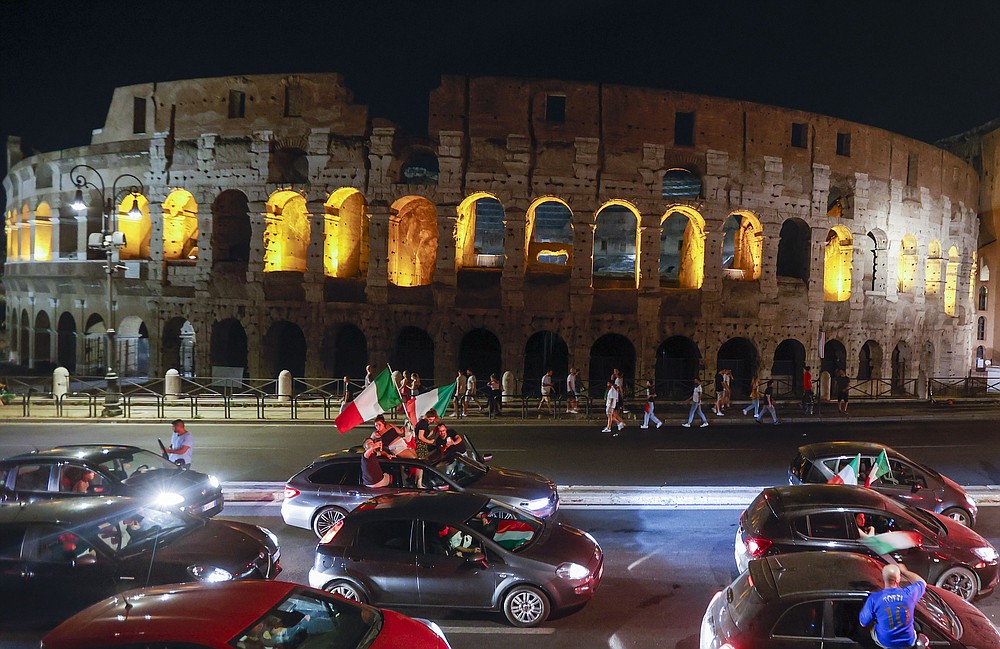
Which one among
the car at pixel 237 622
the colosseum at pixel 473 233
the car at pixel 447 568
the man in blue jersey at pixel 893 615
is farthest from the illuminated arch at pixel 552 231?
the car at pixel 237 622

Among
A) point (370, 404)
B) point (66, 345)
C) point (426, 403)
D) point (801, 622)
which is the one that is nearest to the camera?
point (801, 622)

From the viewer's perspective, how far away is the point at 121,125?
100 ft

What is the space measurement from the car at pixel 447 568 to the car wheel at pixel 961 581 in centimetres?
426

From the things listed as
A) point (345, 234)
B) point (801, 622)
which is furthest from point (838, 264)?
point (801, 622)

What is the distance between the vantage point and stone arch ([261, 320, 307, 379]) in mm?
28266

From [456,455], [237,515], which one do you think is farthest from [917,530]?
[237,515]

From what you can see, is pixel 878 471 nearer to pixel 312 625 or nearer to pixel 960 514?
pixel 960 514

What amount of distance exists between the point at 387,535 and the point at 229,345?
85.0 feet

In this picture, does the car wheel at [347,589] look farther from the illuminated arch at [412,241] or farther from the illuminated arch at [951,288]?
the illuminated arch at [951,288]

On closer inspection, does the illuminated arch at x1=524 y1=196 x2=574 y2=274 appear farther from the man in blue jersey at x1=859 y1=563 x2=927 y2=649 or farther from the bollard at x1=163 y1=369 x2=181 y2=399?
the man in blue jersey at x1=859 y1=563 x2=927 y2=649

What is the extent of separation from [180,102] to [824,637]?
31.5m

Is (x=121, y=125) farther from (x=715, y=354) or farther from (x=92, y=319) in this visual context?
(x=715, y=354)

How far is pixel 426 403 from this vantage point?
45.0 ft

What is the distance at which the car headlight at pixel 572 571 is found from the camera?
290 inches
